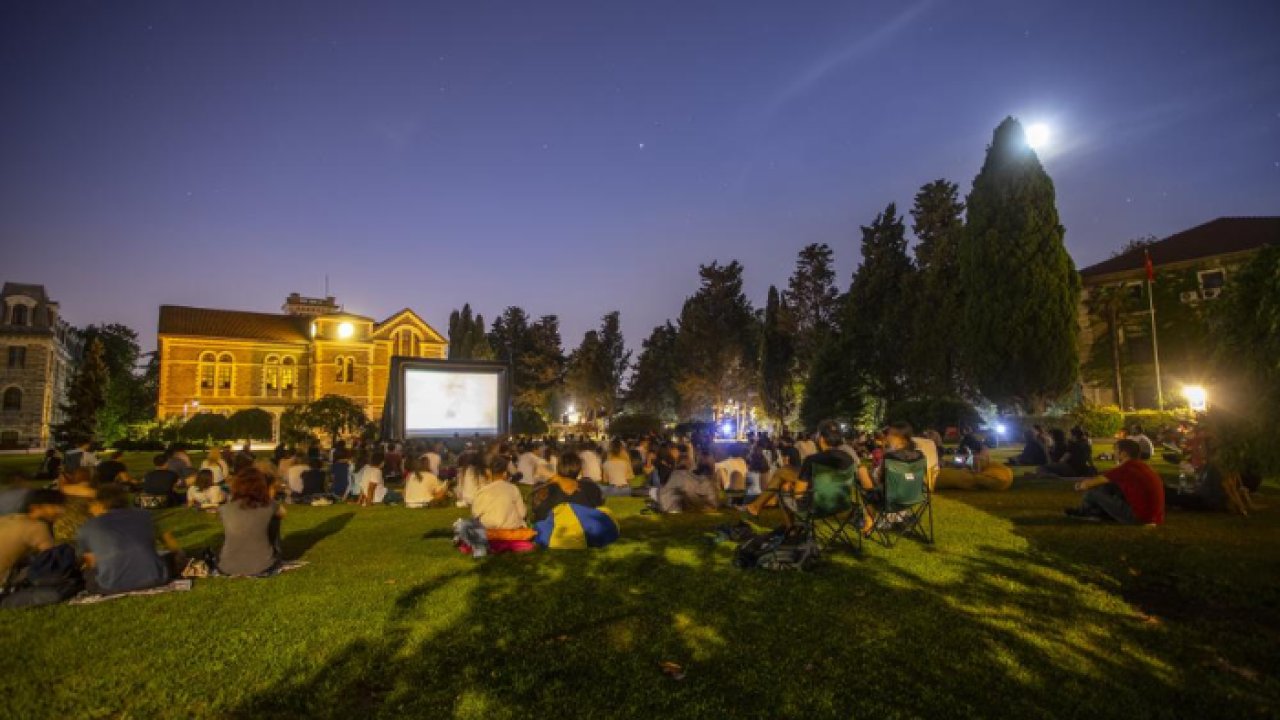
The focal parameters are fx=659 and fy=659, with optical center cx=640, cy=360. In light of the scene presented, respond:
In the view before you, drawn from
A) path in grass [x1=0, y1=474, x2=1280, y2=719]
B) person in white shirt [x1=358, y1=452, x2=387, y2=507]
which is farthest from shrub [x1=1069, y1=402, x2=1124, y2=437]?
person in white shirt [x1=358, y1=452, x2=387, y2=507]

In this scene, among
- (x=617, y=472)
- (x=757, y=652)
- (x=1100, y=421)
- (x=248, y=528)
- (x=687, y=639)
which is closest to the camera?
(x=757, y=652)

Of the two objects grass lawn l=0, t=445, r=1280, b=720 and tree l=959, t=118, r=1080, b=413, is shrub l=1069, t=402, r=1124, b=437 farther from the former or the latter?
grass lawn l=0, t=445, r=1280, b=720

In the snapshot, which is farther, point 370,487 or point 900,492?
point 370,487

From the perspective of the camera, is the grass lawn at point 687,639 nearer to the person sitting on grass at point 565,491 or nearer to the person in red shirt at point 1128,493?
the person sitting on grass at point 565,491

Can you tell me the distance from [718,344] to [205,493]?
165ft

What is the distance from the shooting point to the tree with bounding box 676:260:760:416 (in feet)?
197

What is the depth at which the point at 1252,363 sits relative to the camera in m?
5.29

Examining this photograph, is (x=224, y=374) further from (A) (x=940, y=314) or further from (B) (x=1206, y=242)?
(B) (x=1206, y=242)

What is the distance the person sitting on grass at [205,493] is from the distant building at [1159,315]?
4607cm

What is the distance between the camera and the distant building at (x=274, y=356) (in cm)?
4856

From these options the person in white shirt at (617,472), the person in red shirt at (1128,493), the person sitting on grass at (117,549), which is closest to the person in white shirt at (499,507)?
the person sitting on grass at (117,549)

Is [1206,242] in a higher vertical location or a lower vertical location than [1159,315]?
higher

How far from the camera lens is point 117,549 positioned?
597 centimetres

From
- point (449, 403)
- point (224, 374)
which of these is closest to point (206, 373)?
point (224, 374)
